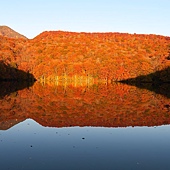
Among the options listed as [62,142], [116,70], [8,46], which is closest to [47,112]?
[62,142]

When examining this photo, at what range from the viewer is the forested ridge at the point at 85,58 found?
130125 millimetres

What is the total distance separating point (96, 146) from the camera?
1573 cm

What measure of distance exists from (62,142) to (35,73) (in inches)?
4684

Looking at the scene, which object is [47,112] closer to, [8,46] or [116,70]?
[116,70]

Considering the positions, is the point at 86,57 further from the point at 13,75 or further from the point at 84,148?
the point at 84,148

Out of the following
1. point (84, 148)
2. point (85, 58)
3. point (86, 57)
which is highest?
point (86, 57)

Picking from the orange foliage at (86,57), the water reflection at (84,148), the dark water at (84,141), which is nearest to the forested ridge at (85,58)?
the orange foliage at (86,57)

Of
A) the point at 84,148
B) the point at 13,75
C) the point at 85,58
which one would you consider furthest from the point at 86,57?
the point at 84,148

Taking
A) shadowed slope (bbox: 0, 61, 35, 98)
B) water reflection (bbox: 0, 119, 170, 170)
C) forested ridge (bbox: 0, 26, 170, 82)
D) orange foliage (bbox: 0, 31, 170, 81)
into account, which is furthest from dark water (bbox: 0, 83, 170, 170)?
orange foliage (bbox: 0, 31, 170, 81)

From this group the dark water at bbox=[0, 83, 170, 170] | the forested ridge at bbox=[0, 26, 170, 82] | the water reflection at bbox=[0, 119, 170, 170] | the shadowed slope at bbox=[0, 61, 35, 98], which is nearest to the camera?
the water reflection at bbox=[0, 119, 170, 170]

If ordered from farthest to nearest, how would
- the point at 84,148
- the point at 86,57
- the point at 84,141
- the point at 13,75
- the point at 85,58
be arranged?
the point at 86,57 → the point at 85,58 → the point at 13,75 → the point at 84,141 → the point at 84,148

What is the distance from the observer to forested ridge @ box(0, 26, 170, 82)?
130125 mm

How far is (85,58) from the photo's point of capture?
142750 mm

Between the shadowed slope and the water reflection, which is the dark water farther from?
the shadowed slope
